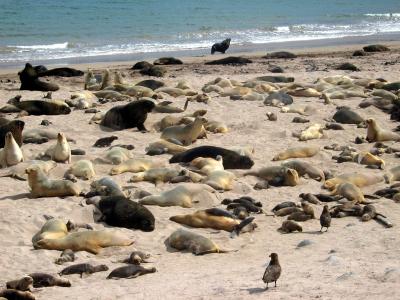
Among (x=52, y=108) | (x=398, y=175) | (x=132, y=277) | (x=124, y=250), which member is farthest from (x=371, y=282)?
(x=52, y=108)

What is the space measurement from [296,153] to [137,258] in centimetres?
497

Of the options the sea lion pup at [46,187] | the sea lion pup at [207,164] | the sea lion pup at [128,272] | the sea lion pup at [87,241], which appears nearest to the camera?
the sea lion pup at [128,272]

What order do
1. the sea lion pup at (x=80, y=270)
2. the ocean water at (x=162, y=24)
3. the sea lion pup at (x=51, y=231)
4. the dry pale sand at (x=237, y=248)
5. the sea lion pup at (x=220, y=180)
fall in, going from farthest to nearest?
1. the ocean water at (x=162, y=24)
2. the sea lion pup at (x=220, y=180)
3. the sea lion pup at (x=51, y=231)
4. the sea lion pup at (x=80, y=270)
5. the dry pale sand at (x=237, y=248)

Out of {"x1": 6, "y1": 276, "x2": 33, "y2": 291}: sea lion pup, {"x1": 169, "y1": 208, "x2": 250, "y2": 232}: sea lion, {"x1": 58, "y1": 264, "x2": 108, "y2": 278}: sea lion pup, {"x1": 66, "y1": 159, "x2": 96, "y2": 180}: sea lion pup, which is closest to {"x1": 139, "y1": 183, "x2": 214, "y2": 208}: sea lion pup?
{"x1": 169, "y1": 208, "x2": 250, "y2": 232}: sea lion

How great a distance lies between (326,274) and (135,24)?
99.7ft

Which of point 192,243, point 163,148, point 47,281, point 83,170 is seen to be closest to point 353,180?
point 163,148

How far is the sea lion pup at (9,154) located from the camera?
436 inches

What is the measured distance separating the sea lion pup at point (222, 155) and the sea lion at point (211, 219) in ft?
8.01

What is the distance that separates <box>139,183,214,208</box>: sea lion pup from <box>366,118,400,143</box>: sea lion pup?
Result: 14.6 feet

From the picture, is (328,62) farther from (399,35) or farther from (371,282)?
(371,282)

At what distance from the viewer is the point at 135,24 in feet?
118

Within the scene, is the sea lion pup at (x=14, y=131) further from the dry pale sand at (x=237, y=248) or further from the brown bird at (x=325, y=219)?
the brown bird at (x=325, y=219)

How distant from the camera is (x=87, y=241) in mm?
7777

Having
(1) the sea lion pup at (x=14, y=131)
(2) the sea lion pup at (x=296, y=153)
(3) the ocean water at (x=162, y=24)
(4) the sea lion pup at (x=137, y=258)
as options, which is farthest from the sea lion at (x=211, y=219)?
(3) the ocean water at (x=162, y=24)
